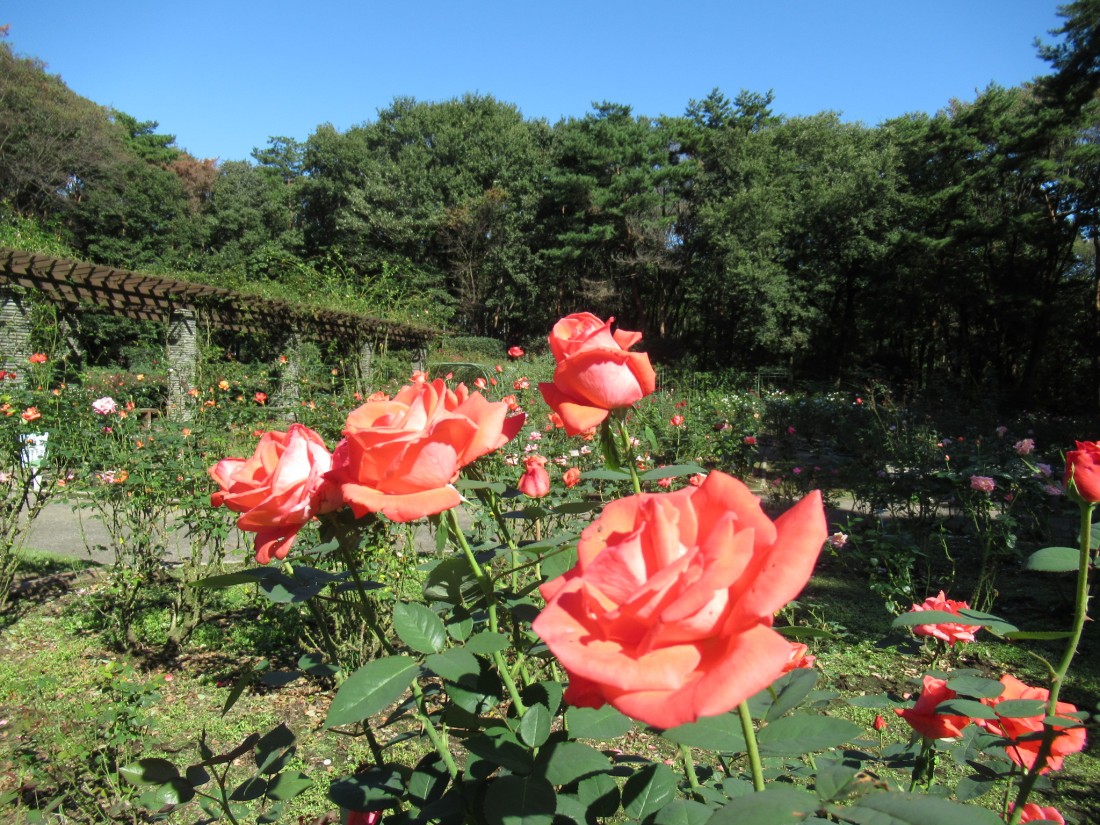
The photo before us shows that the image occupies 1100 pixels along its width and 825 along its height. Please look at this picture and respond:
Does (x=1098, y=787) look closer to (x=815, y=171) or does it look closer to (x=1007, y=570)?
(x=1007, y=570)

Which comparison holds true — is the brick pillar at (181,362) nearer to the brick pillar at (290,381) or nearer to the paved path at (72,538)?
the brick pillar at (290,381)

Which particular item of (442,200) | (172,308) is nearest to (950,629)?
(172,308)

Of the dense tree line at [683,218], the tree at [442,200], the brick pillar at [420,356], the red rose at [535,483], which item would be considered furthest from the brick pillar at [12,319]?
the tree at [442,200]

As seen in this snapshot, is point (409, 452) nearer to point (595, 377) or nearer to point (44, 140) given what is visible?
point (595, 377)

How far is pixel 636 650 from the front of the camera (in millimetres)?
296

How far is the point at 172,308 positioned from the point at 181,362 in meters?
2.74

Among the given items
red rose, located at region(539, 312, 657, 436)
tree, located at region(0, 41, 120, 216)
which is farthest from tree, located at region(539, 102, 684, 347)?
red rose, located at region(539, 312, 657, 436)

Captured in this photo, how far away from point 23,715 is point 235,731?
60 centimetres

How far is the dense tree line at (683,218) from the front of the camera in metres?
13.3

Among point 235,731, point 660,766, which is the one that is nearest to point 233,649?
point 235,731

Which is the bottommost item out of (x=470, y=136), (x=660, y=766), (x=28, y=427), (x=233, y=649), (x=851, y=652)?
(x=233, y=649)

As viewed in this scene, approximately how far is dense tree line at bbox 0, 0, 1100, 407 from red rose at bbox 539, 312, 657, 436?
33.6 ft

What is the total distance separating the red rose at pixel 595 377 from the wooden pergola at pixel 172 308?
4055mm

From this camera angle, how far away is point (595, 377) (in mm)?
576
